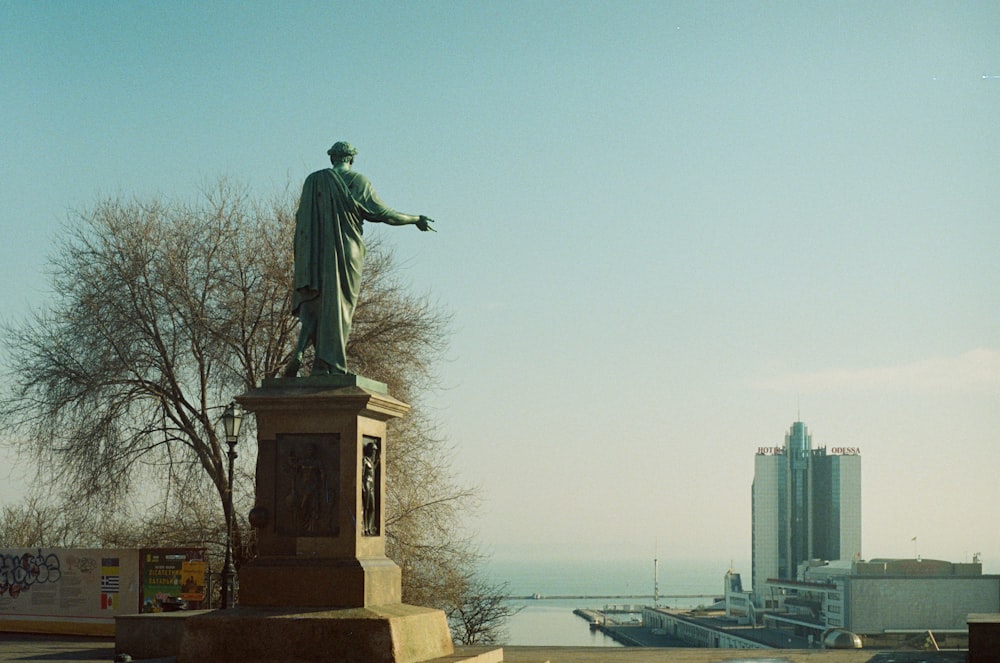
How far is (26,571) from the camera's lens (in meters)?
26.8

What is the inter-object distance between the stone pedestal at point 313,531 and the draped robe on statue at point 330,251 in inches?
28.9

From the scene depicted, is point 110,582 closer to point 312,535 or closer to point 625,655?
point 625,655

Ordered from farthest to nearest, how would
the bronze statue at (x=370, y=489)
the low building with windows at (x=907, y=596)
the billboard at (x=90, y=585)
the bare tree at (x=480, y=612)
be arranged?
the low building with windows at (x=907, y=596) < the bare tree at (x=480, y=612) < the billboard at (x=90, y=585) < the bronze statue at (x=370, y=489)

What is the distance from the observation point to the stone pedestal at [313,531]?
12336 millimetres

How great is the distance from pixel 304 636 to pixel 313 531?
1.14 m

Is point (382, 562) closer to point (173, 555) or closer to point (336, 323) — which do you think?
point (336, 323)

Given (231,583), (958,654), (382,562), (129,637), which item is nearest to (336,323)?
(382,562)

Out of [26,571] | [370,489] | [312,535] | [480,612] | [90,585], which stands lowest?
[480,612]

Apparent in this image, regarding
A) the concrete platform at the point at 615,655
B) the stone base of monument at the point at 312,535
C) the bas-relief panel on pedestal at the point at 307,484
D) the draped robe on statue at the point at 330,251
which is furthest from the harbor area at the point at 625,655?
the draped robe on statue at the point at 330,251

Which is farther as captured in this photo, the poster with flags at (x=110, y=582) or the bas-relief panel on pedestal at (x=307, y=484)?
the poster with flags at (x=110, y=582)

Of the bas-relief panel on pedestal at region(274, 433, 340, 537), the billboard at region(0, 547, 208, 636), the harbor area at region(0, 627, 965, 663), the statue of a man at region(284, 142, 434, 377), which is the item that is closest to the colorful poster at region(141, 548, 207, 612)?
the billboard at region(0, 547, 208, 636)

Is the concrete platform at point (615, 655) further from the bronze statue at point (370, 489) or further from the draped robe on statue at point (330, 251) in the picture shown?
the draped robe on statue at point (330, 251)

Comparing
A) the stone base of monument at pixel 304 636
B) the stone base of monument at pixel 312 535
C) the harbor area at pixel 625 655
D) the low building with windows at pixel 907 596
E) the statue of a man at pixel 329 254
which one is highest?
the statue of a man at pixel 329 254

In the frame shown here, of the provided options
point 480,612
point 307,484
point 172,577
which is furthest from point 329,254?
point 480,612
